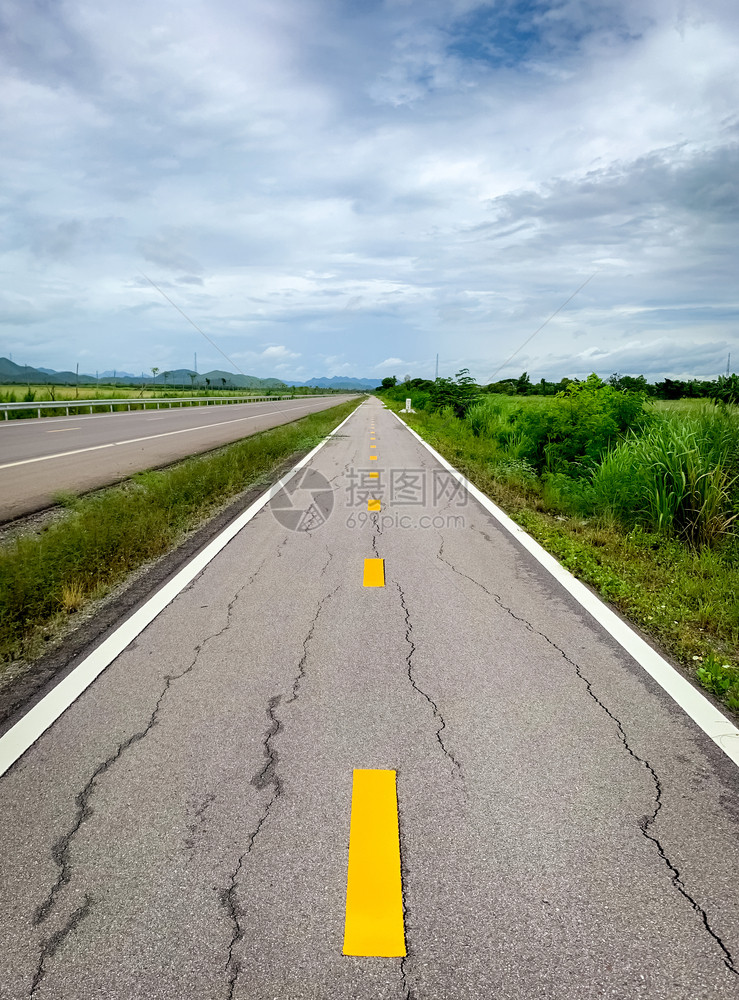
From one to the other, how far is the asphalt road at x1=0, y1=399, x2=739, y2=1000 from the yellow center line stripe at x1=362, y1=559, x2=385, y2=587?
1.11 meters

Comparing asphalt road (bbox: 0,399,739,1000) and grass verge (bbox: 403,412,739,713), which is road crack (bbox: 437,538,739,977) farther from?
grass verge (bbox: 403,412,739,713)

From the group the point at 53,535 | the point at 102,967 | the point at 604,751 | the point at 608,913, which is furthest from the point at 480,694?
the point at 53,535

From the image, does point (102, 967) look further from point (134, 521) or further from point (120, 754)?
point (134, 521)

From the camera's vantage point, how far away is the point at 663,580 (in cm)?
593

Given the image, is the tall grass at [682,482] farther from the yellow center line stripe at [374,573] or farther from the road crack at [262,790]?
the road crack at [262,790]

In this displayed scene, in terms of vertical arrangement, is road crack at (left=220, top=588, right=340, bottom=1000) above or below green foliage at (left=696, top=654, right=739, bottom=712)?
below

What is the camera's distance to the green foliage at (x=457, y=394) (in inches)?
1170

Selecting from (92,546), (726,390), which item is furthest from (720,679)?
(726,390)

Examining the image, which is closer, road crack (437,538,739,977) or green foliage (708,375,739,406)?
road crack (437,538,739,977)

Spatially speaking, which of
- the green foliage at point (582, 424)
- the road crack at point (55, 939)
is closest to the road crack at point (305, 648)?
the road crack at point (55, 939)

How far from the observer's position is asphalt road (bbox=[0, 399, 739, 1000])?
1.94 meters

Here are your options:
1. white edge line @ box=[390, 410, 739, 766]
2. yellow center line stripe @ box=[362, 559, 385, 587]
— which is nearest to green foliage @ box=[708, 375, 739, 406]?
white edge line @ box=[390, 410, 739, 766]

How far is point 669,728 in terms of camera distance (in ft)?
11.0

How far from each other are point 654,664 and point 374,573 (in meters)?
2.77
